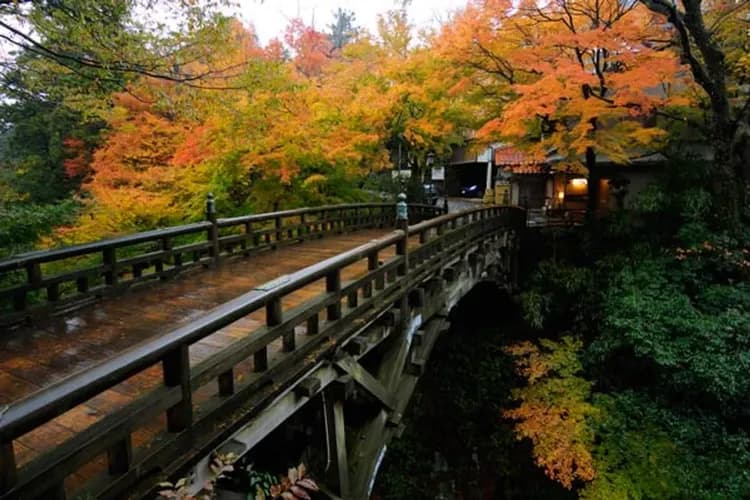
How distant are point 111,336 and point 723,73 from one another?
38.5ft

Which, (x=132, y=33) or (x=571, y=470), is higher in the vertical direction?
(x=132, y=33)

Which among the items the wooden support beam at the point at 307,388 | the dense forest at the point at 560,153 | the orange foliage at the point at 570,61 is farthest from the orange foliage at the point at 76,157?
the wooden support beam at the point at 307,388

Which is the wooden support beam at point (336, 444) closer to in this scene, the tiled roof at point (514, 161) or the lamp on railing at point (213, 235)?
the lamp on railing at point (213, 235)

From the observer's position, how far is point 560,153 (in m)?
10.7

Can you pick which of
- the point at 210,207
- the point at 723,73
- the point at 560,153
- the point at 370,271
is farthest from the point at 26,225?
the point at 723,73

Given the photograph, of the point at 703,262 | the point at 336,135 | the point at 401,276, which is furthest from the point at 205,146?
the point at 703,262

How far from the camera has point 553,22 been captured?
33.2ft

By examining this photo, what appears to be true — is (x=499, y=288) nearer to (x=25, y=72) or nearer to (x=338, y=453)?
(x=338, y=453)

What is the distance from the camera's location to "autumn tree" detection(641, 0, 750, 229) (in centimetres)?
824

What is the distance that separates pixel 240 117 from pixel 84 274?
3.35 m

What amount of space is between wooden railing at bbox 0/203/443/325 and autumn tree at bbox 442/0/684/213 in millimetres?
4771

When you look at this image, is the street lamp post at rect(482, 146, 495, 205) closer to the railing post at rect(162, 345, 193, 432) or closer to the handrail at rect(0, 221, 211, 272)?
the handrail at rect(0, 221, 211, 272)

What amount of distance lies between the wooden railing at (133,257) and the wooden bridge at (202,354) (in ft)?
0.08

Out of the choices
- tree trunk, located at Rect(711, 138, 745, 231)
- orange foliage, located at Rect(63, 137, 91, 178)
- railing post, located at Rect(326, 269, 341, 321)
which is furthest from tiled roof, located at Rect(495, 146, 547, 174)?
orange foliage, located at Rect(63, 137, 91, 178)
